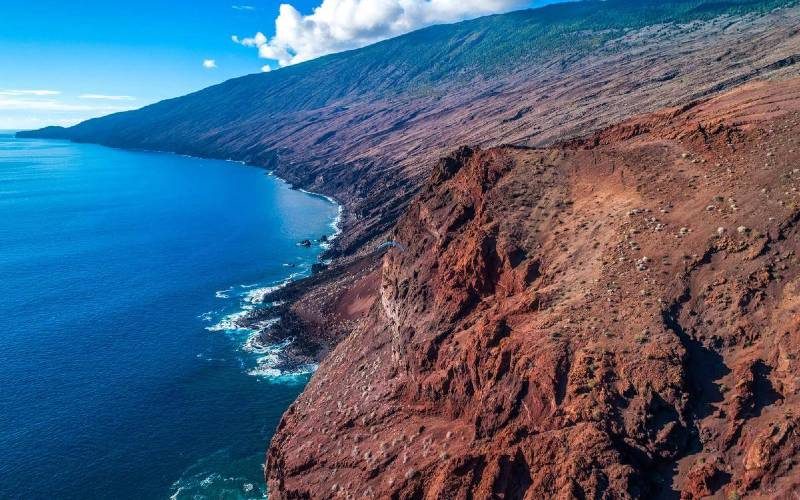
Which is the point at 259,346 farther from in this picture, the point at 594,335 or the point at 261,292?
the point at 594,335

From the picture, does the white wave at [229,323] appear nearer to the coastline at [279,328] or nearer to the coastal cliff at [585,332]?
the coastline at [279,328]

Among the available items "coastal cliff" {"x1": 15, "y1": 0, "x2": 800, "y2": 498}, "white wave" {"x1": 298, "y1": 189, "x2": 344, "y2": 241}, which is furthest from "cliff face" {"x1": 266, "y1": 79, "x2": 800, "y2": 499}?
"white wave" {"x1": 298, "y1": 189, "x2": 344, "y2": 241}

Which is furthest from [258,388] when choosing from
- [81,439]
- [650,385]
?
[650,385]

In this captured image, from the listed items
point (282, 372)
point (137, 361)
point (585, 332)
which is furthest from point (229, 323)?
point (585, 332)

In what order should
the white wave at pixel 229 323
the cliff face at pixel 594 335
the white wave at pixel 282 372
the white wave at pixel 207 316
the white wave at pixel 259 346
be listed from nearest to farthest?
the cliff face at pixel 594 335 < the white wave at pixel 282 372 < the white wave at pixel 259 346 < the white wave at pixel 229 323 < the white wave at pixel 207 316

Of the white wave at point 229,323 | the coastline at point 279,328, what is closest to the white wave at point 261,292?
the coastline at point 279,328

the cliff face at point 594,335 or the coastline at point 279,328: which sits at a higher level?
the cliff face at point 594,335
